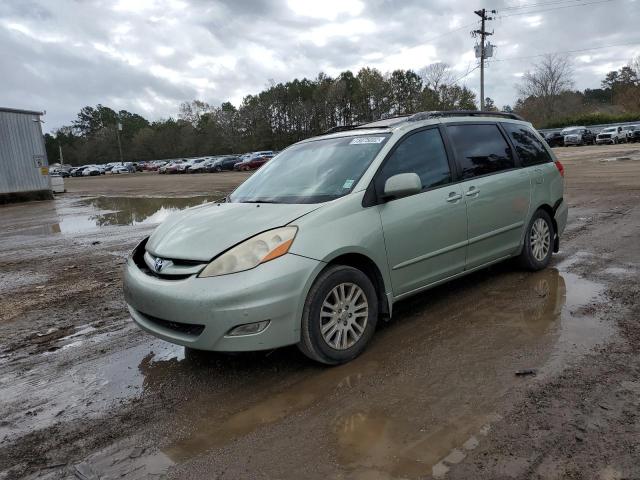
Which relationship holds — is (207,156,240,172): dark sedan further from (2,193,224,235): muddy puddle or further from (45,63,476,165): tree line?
(2,193,224,235): muddy puddle

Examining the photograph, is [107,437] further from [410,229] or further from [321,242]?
[410,229]

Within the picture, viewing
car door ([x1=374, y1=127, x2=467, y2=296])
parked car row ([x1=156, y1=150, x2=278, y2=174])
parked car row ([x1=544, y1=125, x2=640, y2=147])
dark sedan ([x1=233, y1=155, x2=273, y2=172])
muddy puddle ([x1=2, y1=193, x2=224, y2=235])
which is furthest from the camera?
parked car row ([x1=156, y1=150, x2=278, y2=174])

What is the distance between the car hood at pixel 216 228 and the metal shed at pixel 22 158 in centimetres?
2369

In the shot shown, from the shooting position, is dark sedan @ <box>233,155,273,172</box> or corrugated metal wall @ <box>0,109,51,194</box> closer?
corrugated metal wall @ <box>0,109,51,194</box>

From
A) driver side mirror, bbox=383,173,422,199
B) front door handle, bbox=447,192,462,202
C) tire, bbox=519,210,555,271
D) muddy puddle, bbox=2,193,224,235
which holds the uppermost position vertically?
driver side mirror, bbox=383,173,422,199

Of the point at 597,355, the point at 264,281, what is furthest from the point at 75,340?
the point at 597,355

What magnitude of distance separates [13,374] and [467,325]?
370 cm

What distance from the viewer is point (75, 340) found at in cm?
471

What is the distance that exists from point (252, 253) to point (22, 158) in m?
25.3

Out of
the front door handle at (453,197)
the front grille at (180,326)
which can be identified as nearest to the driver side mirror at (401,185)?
the front door handle at (453,197)

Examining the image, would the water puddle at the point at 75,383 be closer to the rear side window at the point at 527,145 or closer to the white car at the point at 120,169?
the rear side window at the point at 527,145

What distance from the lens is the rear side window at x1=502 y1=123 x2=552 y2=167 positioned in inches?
221

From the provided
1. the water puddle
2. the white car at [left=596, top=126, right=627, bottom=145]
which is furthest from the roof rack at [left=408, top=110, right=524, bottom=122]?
the white car at [left=596, top=126, right=627, bottom=145]

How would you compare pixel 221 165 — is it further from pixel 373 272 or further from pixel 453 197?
pixel 373 272
